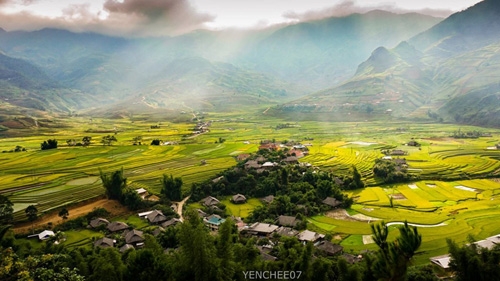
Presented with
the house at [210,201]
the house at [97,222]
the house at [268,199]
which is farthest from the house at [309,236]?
the house at [97,222]

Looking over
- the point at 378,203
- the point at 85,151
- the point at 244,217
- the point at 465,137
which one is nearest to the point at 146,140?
the point at 85,151

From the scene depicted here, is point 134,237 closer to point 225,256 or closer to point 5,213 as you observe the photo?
point 5,213

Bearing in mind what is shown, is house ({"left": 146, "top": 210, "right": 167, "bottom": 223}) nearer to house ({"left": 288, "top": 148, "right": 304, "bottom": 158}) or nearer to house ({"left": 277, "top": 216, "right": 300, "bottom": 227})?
house ({"left": 277, "top": 216, "right": 300, "bottom": 227})

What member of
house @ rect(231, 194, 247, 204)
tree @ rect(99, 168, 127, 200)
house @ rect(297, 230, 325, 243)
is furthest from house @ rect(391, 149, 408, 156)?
tree @ rect(99, 168, 127, 200)

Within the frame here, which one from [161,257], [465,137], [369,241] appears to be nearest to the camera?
[161,257]

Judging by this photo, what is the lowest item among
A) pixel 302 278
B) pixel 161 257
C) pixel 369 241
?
pixel 369 241

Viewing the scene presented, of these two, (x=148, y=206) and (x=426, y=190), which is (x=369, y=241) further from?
(x=148, y=206)

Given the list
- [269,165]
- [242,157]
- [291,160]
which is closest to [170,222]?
[269,165]

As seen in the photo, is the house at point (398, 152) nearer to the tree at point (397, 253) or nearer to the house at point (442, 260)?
the house at point (442, 260)
